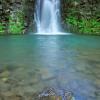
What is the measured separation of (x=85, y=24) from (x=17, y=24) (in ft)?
15.1

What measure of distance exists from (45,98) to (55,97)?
17 centimetres

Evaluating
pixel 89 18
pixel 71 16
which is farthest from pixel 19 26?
pixel 89 18

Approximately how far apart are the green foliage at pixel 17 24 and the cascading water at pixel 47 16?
1186 millimetres

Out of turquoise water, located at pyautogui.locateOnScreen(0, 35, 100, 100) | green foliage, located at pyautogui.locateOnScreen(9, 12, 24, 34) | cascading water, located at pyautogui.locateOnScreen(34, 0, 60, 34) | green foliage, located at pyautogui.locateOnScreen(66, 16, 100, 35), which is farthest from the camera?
cascading water, located at pyautogui.locateOnScreen(34, 0, 60, 34)

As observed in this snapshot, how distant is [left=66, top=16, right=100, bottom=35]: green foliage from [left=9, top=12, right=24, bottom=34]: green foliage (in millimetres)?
3188

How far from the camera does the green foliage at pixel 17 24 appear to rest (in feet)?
55.0

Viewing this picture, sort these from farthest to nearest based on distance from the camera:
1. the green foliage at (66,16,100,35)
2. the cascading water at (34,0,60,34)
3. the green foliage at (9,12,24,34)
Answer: the cascading water at (34,0,60,34)
the green foliage at (66,16,100,35)
the green foliage at (9,12,24,34)

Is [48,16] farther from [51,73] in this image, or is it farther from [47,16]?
[51,73]

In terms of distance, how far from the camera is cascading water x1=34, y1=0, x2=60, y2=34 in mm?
17953

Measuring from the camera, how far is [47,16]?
60.0 feet

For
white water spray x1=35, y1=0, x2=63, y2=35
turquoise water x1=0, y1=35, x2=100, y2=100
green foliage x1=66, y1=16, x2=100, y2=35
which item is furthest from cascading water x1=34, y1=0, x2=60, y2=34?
turquoise water x1=0, y1=35, x2=100, y2=100

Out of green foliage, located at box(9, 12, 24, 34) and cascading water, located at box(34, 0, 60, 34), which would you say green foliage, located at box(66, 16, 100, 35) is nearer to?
cascading water, located at box(34, 0, 60, 34)

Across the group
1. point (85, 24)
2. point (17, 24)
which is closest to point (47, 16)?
point (17, 24)

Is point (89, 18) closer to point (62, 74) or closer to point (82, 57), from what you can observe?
point (82, 57)
